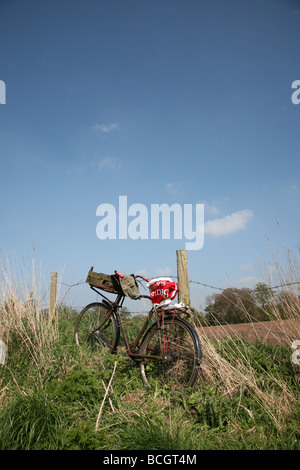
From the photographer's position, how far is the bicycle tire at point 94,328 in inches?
174

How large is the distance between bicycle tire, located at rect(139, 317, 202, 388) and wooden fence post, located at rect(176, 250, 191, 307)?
2.38 feet

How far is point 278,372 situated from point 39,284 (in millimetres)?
3692

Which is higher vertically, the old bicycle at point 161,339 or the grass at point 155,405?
the old bicycle at point 161,339

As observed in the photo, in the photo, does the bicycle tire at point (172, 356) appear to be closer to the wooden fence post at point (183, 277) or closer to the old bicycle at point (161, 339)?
the old bicycle at point (161, 339)

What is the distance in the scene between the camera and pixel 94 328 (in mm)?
4887

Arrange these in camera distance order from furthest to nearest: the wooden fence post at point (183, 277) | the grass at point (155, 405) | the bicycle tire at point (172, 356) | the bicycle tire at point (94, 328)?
the bicycle tire at point (94, 328) < the wooden fence post at point (183, 277) < the bicycle tire at point (172, 356) < the grass at point (155, 405)

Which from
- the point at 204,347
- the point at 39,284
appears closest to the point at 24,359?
the point at 39,284

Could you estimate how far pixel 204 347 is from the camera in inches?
133

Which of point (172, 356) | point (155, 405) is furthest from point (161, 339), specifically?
point (155, 405)

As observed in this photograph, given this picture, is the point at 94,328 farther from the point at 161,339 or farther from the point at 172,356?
the point at 172,356

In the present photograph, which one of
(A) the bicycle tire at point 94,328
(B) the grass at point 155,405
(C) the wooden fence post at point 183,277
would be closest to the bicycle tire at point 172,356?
(B) the grass at point 155,405

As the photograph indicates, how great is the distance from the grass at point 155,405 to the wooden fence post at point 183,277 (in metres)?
0.78

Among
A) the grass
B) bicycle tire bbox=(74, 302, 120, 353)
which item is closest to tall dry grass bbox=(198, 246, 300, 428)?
the grass

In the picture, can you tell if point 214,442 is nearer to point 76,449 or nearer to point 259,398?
point 259,398
